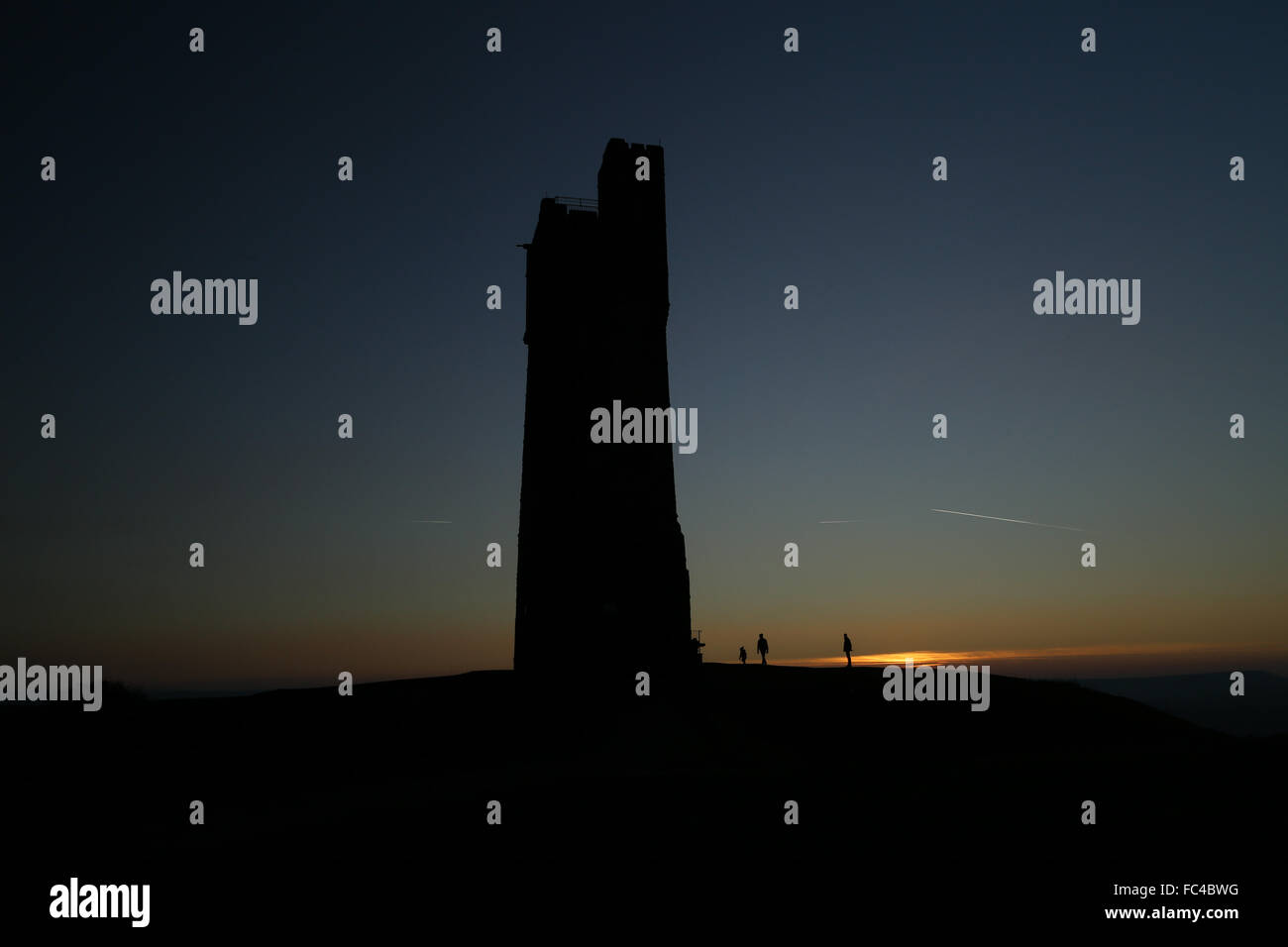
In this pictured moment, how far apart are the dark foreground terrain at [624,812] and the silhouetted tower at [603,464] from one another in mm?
3120

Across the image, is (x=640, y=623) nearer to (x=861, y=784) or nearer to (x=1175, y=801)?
(x=861, y=784)

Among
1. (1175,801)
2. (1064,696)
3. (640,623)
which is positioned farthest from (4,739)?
(1064,696)

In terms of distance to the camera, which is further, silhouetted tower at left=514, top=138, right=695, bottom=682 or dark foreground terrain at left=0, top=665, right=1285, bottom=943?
silhouetted tower at left=514, top=138, right=695, bottom=682

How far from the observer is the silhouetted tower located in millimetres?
31359

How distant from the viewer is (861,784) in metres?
19.1

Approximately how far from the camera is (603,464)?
3203 cm

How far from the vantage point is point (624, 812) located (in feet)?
56.8

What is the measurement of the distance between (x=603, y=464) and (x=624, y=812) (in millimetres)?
16234

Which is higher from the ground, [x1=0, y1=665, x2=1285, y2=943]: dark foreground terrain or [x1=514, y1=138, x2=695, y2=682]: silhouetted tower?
[x1=514, y1=138, x2=695, y2=682]: silhouetted tower

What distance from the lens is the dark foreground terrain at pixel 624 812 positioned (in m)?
13.9

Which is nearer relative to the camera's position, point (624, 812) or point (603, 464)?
point (624, 812)

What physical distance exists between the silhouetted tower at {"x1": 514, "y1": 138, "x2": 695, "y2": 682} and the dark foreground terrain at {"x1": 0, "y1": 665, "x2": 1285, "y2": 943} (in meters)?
3.12

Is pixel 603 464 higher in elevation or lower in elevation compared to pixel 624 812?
higher
